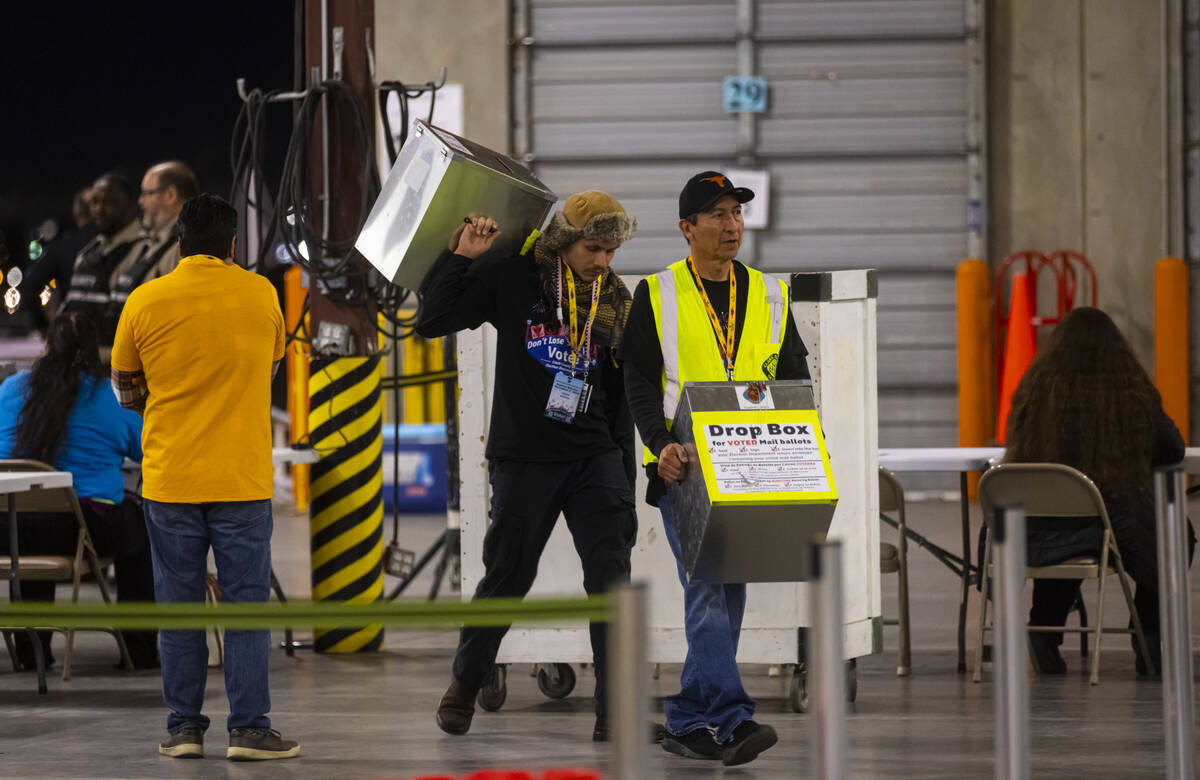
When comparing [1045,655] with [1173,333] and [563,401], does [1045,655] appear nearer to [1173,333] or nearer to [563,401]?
[563,401]

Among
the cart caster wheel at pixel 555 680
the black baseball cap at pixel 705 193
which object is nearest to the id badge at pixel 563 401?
the black baseball cap at pixel 705 193

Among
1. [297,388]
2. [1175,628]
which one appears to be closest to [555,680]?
[1175,628]

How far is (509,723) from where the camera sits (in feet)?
17.0

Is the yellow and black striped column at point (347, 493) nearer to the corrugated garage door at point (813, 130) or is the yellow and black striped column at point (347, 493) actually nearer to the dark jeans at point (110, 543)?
the dark jeans at point (110, 543)

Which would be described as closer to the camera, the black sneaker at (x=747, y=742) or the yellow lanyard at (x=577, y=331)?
the black sneaker at (x=747, y=742)

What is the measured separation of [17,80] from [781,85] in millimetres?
9494

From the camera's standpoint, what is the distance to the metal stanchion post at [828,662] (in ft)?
8.48

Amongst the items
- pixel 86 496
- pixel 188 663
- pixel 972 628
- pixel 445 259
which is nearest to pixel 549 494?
pixel 445 259

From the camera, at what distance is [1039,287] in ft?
45.8

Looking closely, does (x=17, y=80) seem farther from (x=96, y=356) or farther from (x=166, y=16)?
(x=96, y=356)

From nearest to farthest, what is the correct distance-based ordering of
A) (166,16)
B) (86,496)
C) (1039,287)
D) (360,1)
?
(86,496) → (360,1) → (1039,287) → (166,16)

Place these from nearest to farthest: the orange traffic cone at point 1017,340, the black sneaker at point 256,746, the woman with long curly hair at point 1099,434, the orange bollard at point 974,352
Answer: the black sneaker at point 256,746
the woman with long curly hair at point 1099,434
the orange traffic cone at point 1017,340
the orange bollard at point 974,352

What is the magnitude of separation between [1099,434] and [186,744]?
11.3 feet

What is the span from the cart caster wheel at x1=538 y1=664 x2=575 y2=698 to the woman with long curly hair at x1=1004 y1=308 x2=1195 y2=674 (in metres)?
1.81
